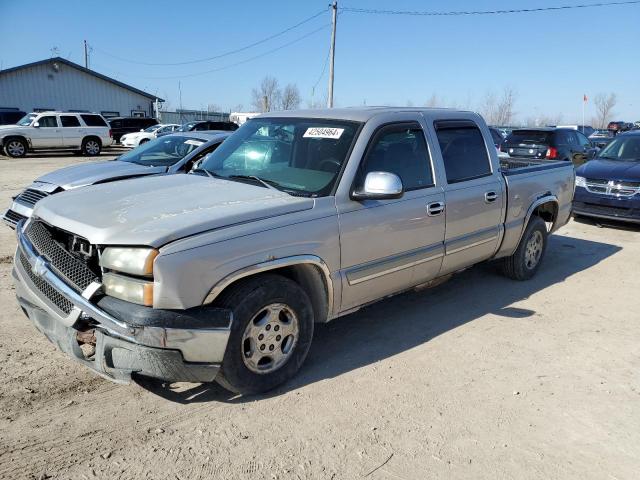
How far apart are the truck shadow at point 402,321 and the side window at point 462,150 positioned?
1.31m

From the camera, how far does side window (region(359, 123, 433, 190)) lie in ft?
12.7

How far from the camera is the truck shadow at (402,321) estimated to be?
3484 mm

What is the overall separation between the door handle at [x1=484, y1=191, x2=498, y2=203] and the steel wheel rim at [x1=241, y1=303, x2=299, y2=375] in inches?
95.0

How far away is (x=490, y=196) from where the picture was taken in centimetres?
487

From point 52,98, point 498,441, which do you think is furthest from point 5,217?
point 52,98

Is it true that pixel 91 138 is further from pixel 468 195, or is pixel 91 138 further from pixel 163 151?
pixel 468 195

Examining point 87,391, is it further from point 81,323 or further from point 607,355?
point 607,355

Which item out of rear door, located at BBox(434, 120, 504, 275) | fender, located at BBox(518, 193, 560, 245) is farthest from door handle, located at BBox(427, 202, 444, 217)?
fender, located at BBox(518, 193, 560, 245)

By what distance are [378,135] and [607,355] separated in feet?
8.54

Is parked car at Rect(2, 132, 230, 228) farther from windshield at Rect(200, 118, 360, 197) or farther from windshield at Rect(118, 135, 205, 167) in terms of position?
windshield at Rect(200, 118, 360, 197)

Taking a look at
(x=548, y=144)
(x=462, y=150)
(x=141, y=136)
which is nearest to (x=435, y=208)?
(x=462, y=150)

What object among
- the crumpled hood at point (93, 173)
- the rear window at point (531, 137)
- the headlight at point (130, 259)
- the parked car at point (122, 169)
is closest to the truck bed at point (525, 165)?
the parked car at point (122, 169)

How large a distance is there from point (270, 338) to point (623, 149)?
9477 millimetres

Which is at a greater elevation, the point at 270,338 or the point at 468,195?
the point at 468,195
